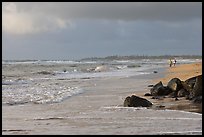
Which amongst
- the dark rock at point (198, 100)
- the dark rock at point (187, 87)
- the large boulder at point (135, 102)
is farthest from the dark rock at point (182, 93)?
the large boulder at point (135, 102)

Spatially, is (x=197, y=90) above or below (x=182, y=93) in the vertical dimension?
above

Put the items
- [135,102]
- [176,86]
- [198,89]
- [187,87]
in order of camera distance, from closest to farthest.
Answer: [135,102], [198,89], [187,87], [176,86]

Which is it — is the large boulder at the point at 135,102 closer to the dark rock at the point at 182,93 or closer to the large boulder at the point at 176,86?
the dark rock at the point at 182,93

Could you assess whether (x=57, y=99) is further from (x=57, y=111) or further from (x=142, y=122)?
(x=142, y=122)

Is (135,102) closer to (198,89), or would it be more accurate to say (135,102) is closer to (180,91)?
(198,89)

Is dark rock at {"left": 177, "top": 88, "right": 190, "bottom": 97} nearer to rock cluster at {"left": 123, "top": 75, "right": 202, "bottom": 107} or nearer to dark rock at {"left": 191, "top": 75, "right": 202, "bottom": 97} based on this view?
rock cluster at {"left": 123, "top": 75, "right": 202, "bottom": 107}

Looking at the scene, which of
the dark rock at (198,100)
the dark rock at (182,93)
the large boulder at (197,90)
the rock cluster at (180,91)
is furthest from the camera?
the dark rock at (182,93)

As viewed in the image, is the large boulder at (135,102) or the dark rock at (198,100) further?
the dark rock at (198,100)

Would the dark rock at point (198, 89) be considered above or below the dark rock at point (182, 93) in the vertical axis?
above

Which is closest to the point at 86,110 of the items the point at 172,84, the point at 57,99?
the point at 57,99

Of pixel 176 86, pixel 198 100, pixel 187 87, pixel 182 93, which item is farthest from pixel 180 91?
pixel 198 100

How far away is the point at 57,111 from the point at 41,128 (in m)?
2.91

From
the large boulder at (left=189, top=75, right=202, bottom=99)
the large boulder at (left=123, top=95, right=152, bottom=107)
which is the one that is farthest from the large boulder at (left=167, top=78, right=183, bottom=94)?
the large boulder at (left=123, top=95, right=152, bottom=107)

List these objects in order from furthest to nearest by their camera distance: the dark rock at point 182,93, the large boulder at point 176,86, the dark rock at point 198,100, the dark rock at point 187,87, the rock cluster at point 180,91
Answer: the large boulder at point 176,86 → the dark rock at point 187,87 → the dark rock at point 182,93 → the dark rock at point 198,100 → the rock cluster at point 180,91
